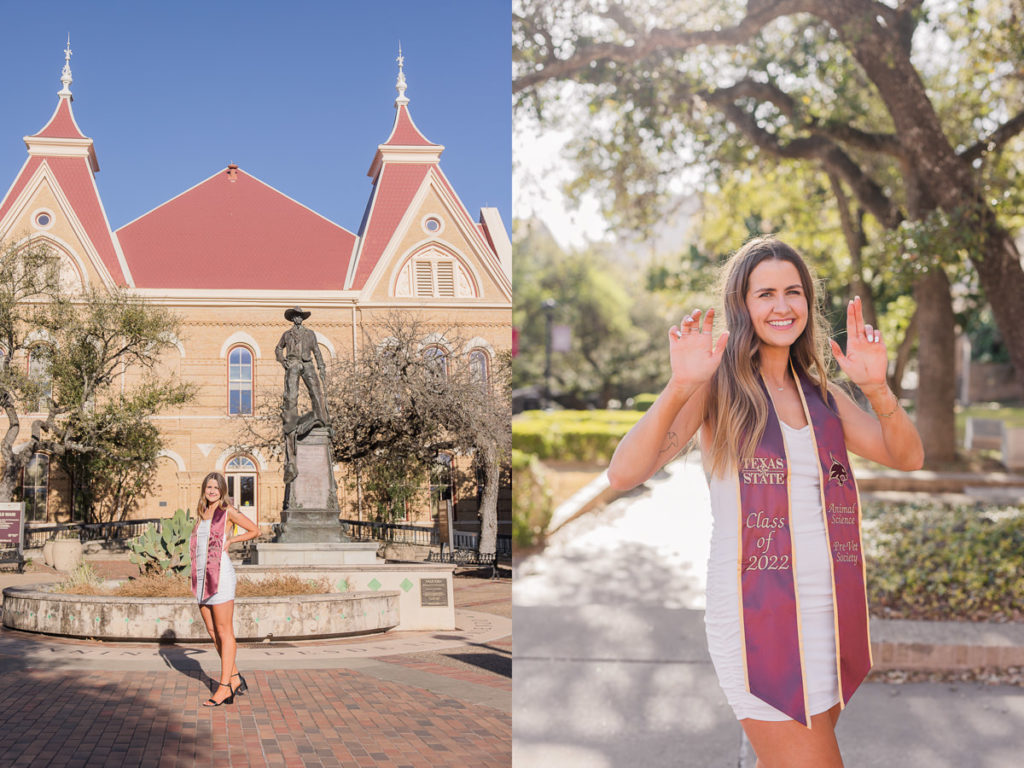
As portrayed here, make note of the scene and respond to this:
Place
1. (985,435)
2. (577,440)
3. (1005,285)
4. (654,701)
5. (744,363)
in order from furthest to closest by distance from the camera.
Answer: (985,435)
(577,440)
(1005,285)
(654,701)
(744,363)

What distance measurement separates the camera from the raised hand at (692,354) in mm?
2361

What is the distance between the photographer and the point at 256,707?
165 inches

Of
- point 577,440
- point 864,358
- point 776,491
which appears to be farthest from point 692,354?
point 577,440

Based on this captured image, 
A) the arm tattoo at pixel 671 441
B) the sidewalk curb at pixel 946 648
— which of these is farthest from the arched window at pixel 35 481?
the sidewalk curb at pixel 946 648

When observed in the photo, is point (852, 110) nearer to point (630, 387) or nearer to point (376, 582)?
point (376, 582)

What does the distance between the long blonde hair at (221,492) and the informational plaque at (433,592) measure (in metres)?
1.13

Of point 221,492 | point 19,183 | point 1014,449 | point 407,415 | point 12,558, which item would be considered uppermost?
point 19,183

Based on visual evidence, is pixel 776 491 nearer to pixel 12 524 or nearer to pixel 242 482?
pixel 242 482

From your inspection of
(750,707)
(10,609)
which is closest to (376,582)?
(10,609)

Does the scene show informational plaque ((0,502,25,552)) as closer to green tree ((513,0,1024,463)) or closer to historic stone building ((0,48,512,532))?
historic stone building ((0,48,512,532))

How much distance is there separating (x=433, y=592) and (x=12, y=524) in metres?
1.95

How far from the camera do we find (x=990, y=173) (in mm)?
11156

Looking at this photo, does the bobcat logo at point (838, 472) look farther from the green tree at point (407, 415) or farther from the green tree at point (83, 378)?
the green tree at point (83, 378)

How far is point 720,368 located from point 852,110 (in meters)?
12.0
